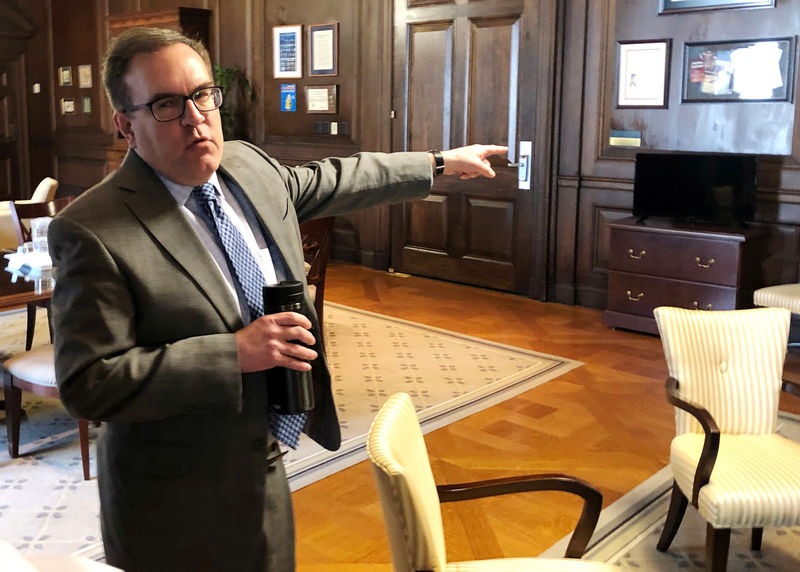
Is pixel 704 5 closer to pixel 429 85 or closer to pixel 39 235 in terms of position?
pixel 429 85

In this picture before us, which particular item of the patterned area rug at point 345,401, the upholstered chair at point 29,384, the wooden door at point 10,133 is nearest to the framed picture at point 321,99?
the patterned area rug at point 345,401

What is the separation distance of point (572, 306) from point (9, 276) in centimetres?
384

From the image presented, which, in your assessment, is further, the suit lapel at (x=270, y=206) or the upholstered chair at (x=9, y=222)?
the upholstered chair at (x=9, y=222)

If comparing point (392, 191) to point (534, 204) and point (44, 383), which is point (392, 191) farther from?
point (534, 204)

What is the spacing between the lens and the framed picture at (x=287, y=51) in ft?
26.0

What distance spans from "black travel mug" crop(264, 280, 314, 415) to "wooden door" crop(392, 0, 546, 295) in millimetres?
5086

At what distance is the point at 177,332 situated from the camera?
1.42 meters

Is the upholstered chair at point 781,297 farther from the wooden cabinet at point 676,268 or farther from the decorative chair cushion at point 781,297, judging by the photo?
the wooden cabinet at point 676,268

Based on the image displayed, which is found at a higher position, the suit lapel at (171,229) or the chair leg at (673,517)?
the suit lapel at (171,229)

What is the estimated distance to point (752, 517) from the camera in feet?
7.84

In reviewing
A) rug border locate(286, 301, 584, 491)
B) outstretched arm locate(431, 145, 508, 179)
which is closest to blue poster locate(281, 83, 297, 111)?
rug border locate(286, 301, 584, 491)

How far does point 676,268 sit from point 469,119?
219 cm

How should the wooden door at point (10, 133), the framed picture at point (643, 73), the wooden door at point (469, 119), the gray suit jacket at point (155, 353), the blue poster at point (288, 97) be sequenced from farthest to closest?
1. the wooden door at point (10, 133)
2. the blue poster at point (288, 97)
3. the wooden door at point (469, 119)
4. the framed picture at point (643, 73)
5. the gray suit jacket at point (155, 353)

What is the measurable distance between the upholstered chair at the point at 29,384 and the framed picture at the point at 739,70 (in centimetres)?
415
